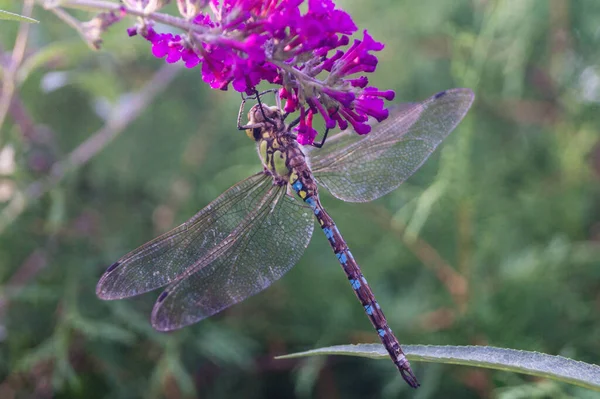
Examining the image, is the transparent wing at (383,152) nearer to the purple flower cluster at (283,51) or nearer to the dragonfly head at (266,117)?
the dragonfly head at (266,117)

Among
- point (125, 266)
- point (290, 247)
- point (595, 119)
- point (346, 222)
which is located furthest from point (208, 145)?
point (595, 119)

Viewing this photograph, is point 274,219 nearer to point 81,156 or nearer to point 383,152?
point 383,152

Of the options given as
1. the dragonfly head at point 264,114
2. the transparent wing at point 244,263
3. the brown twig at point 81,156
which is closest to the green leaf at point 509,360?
the transparent wing at point 244,263

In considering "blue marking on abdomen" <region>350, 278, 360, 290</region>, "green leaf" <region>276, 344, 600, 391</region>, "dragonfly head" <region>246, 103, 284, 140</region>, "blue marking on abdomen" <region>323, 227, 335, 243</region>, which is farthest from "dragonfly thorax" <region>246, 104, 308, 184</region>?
"green leaf" <region>276, 344, 600, 391</region>

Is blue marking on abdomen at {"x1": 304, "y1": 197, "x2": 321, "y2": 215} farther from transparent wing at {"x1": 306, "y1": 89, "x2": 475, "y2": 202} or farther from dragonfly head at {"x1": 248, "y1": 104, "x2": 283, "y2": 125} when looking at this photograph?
dragonfly head at {"x1": 248, "y1": 104, "x2": 283, "y2": 125}

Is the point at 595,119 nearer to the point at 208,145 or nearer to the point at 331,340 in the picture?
the point at 331,340

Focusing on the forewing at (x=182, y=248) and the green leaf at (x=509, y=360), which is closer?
the green leaf at (x=509, y=360)
